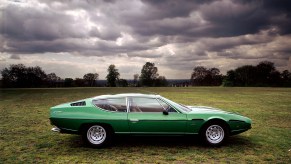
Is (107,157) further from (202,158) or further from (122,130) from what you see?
(202,158)

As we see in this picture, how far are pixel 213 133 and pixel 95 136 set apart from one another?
3.04 m

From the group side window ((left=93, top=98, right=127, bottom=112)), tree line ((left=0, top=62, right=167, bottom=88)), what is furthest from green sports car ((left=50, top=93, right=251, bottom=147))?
tree line ((left=0, top=62, right=167, bottom=88))

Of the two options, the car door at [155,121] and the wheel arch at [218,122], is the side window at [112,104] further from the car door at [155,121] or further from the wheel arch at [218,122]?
the wheel arch at [218,122]

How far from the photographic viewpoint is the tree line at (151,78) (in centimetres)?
7125

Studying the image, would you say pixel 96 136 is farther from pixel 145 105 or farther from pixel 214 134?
pixel 214 134

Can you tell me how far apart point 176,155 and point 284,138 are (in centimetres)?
393

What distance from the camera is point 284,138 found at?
873 cm

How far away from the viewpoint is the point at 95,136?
7480 millimetres

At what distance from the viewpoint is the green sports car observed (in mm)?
7293

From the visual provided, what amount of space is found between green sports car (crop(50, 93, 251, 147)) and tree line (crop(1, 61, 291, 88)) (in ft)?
202

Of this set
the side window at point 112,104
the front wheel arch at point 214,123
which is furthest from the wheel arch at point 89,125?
the front wheel arch at point 214,123

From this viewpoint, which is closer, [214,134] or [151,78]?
[214,134]

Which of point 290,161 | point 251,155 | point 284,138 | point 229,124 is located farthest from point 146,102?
point 284,138

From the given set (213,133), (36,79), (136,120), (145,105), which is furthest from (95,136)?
(36,79)
